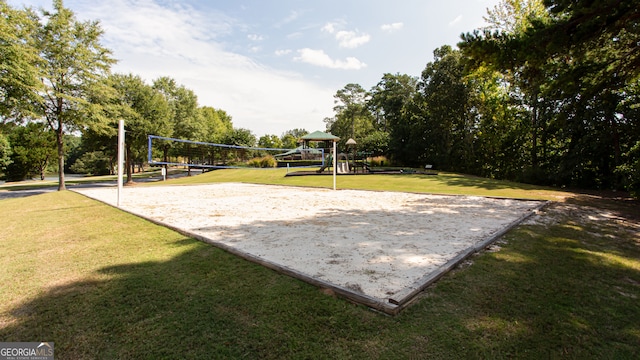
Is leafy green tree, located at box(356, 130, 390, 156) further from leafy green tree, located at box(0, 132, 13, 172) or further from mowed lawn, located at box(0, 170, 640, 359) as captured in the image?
leafy green tree, located at box(0, 132, 13, 172)

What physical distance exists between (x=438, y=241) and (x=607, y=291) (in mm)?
1879

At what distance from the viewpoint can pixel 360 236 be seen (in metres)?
4.68

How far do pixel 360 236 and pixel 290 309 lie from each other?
8.19 feet

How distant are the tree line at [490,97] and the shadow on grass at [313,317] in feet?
14.3

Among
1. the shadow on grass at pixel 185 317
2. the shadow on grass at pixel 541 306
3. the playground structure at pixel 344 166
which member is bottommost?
the shadow on grass at pixel 185 317

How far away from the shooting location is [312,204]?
27.4 ft

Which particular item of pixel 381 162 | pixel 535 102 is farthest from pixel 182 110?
pixel 535 102

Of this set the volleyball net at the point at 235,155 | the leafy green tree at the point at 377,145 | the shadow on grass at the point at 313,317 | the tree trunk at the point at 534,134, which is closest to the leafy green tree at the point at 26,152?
the volleyball net at the point at 235,155

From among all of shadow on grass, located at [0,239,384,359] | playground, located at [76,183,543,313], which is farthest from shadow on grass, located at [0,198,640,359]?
playground, located at [76,183,543,313]

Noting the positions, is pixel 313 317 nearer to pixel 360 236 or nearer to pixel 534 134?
pixel 360 236

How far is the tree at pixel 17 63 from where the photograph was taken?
1262 centimetres

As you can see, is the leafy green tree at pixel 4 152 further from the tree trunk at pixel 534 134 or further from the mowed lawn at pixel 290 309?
the tree trunk at pixel 534 134

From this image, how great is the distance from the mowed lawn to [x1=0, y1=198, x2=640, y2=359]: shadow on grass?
0.4 inches

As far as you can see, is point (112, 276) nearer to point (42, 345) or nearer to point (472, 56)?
point (42, 345)
